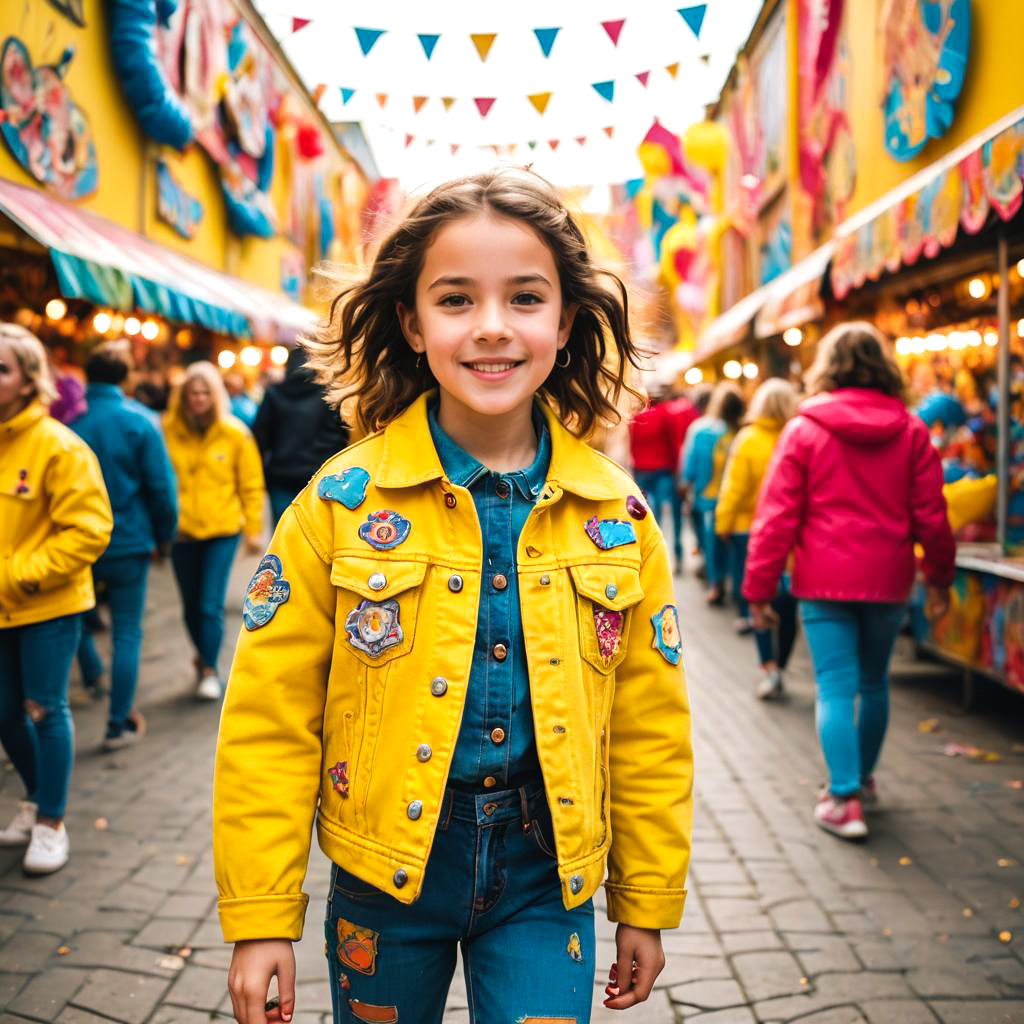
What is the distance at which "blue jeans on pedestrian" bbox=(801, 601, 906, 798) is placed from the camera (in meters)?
4.32

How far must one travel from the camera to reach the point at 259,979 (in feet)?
5.30

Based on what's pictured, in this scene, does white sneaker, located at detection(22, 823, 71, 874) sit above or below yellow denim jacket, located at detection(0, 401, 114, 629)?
below

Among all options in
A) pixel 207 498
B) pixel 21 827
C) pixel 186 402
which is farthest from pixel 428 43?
pixel 21 827

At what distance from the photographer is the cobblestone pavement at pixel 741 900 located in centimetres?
305

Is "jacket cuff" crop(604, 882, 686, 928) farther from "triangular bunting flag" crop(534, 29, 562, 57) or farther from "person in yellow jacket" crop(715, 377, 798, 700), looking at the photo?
"triangular bunting flag" crop(534, 29, 562, 57)

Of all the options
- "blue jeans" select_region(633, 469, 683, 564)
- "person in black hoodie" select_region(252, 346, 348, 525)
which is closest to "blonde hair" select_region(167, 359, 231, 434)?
"person in black hoodie" select_region(252, 346, 348, 525)

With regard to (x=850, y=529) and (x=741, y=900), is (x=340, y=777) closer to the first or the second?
(x=741, y=900)

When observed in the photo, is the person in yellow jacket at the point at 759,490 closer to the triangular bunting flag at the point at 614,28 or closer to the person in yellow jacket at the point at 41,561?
the person in yellow jacket at the point at 41,561

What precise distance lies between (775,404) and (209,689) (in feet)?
12.7

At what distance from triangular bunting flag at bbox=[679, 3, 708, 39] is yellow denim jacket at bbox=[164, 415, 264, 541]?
6.35 metres

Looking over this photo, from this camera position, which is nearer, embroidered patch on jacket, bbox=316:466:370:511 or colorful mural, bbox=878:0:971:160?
embroidered patch on jacket, bbox=316:466:370:511

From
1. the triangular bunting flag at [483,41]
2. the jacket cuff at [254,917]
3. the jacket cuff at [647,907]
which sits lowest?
the jacket cuff at [647,907]

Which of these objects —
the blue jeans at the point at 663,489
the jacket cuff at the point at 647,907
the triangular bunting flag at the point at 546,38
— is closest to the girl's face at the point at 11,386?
the jacket cuff at the point at 647,907

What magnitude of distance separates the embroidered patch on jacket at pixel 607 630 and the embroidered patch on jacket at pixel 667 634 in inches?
3.1
